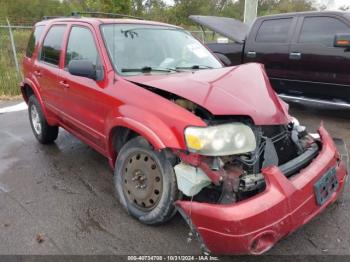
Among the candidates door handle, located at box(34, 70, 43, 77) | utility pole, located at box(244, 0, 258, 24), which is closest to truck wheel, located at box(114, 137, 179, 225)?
door handle, located at box(34, 70, 43, 77)

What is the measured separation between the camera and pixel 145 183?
311cm

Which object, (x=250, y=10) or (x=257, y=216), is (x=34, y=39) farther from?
(x=250, y=10)

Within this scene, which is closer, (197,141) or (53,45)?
(197,141)

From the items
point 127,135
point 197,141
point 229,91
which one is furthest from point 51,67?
point 197,141

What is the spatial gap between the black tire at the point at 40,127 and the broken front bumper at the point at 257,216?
3.22 m

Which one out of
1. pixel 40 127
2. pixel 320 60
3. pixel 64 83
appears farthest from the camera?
pixel 320 60

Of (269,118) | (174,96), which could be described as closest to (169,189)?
(174,96)

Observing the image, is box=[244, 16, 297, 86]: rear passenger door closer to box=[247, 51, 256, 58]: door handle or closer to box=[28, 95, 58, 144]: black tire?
box=[247, 51, 256, 58]: door handle

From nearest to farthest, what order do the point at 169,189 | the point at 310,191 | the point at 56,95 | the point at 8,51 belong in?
the point at 310,191 → the point at 169,189 → the point at 56,95 → the point at 8,51

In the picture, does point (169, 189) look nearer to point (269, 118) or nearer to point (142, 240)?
point (142, 240)

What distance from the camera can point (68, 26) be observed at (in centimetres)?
440

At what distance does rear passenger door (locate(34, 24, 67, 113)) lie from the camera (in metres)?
4.47

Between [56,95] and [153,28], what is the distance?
1.46 meters

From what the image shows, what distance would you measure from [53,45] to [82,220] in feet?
8.01
